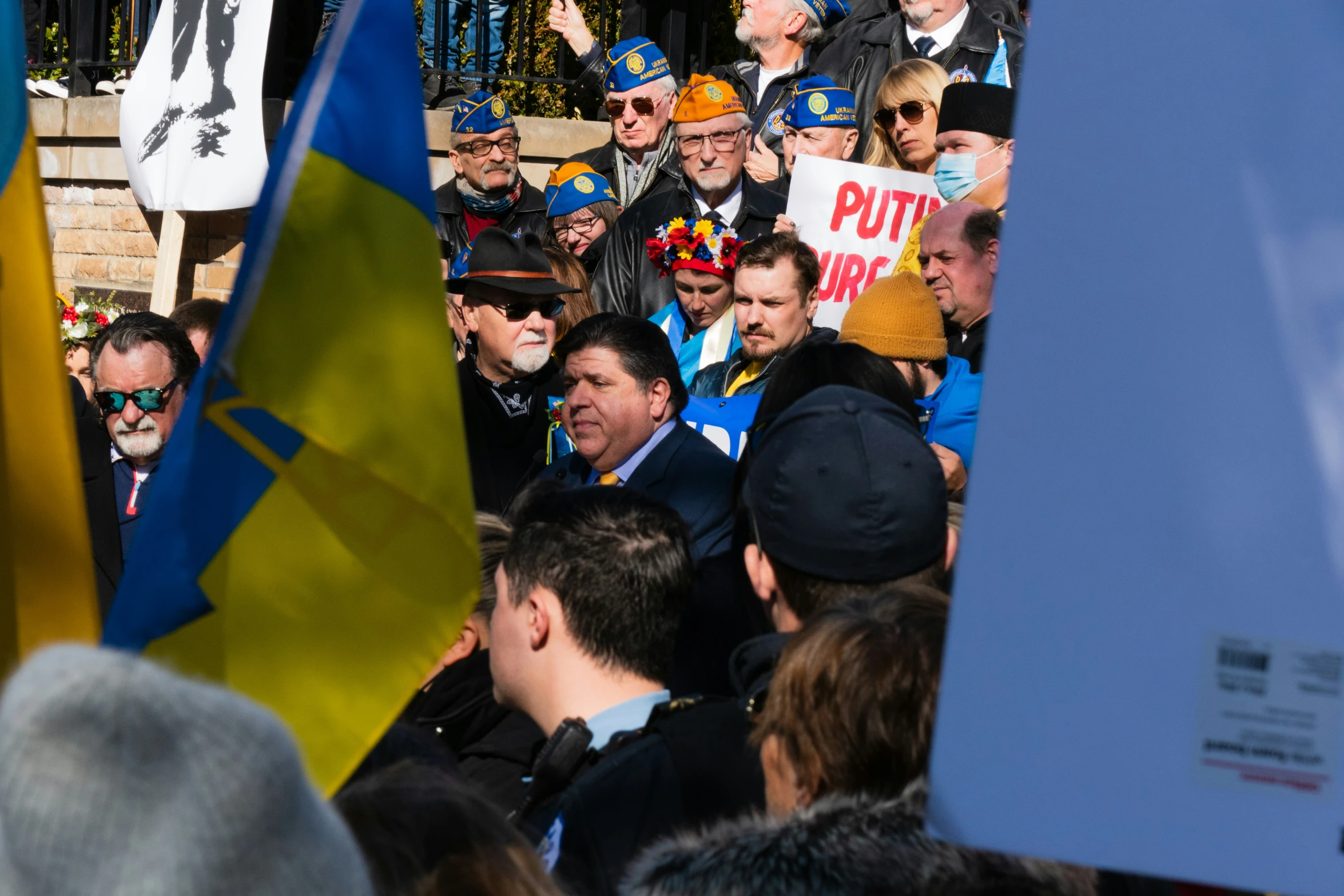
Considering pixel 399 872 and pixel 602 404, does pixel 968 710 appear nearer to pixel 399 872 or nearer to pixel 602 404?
pixel 399 872

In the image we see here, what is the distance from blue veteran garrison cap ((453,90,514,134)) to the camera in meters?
7.40

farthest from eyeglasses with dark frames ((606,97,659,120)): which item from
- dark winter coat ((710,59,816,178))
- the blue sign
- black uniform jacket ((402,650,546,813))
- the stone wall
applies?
black uniform jacket ((402,650,546,813))

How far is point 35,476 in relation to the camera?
70.7 inches

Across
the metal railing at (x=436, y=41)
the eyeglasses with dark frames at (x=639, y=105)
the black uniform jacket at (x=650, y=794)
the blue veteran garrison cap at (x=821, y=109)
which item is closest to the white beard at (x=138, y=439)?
the black uniform jacket at (x=650, y=794)

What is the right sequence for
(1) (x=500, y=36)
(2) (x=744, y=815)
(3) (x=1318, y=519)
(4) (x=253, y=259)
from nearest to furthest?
(3) (x=1318, y=519) → (4) (x=253, y=259) → (2) (x=744, y=815) → (1) (x=500, y=36)

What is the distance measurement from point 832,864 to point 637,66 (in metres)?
6.40

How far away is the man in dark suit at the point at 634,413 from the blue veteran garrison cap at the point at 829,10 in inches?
159

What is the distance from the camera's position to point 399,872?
1.36 m

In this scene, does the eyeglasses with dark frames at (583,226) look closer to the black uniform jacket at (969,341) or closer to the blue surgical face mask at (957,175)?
the blue surgical face mask at (957,175)

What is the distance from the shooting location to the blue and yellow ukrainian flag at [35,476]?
178 cm

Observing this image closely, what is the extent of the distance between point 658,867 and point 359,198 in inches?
36.9

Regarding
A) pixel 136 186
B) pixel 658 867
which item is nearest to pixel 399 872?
pixel 658 867

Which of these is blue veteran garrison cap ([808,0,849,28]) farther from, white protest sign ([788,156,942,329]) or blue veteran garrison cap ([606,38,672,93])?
white protest sign ([788,156,942,329])

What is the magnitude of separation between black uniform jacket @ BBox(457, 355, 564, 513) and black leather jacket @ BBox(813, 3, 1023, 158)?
218 cm
